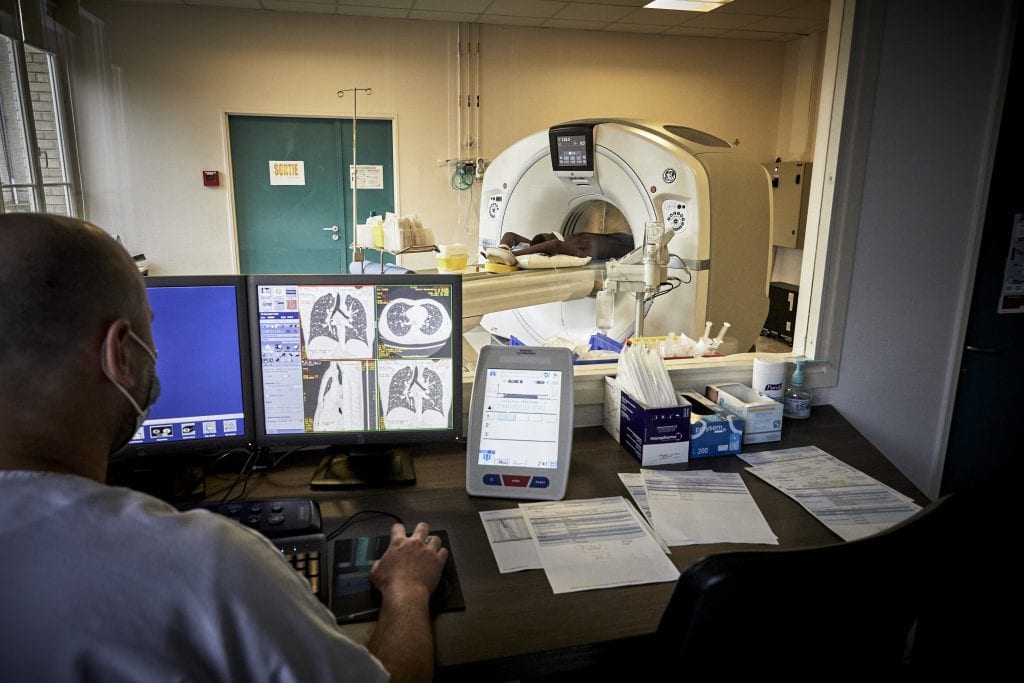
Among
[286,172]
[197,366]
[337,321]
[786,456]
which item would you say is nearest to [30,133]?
[197,366]

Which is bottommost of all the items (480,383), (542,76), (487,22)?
(480,383)

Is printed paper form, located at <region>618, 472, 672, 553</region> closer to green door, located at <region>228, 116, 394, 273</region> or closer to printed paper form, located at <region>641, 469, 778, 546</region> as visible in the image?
printed paper form, located at <region>641, 469, 778, 546</region>

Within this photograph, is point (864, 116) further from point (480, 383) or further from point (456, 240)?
point (456, 240)

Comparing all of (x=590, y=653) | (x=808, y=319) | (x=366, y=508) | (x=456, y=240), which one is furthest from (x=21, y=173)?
(x=456, y=240)

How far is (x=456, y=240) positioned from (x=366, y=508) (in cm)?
415

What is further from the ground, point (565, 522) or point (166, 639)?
point (166, 639)

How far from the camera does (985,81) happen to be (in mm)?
1720

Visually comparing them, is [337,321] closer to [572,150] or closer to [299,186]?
[572,150]

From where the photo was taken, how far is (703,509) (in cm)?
124

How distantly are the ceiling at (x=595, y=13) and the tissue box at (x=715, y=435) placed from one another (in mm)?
3811

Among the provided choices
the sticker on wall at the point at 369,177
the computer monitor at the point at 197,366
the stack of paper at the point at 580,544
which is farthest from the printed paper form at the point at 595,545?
the sticker on wall at the point at 369,177

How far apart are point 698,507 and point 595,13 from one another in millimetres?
4383

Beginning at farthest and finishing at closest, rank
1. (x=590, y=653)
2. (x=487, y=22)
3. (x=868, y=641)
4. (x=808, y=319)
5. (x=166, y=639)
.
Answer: (x=487, y=22), (x=808, y=319), (x=590, y=653), (x=868, y=641), (x=166, y=639)

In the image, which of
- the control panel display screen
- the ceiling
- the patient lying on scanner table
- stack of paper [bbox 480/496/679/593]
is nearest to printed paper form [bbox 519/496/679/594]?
stack of paper [bbox 480/496/679/593]
